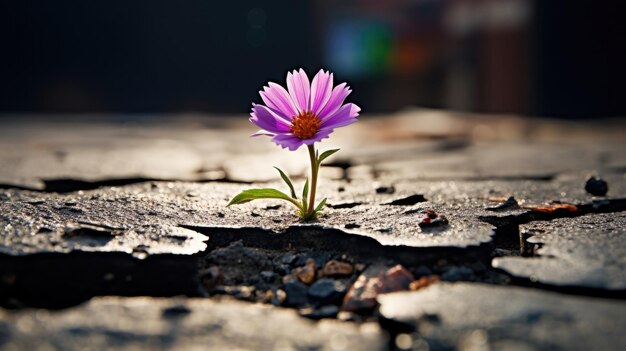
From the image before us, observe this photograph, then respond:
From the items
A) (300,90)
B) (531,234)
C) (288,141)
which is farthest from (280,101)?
(531,234)

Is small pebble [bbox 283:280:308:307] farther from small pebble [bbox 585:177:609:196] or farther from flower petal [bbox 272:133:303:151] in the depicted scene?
small pebble [bbox 585:177:609:196]

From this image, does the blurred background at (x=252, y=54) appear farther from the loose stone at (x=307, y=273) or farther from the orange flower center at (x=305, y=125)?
the loose stone at (x=307, y=273)

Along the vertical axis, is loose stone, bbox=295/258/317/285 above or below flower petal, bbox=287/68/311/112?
below

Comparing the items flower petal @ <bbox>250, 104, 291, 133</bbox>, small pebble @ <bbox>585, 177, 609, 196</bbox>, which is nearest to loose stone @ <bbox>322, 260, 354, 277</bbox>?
flower petal @ <bbox>250, 104, 291, 133</bbox>

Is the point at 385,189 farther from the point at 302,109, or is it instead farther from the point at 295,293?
the point at 295,293

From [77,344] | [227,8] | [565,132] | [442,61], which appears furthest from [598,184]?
[442,61]

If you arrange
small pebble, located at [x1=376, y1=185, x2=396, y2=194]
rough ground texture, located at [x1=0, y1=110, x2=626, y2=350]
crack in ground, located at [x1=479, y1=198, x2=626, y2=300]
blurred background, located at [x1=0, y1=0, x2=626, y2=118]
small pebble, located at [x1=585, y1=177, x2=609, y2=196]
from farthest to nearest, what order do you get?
blurred background, located at [x1=0, y1=0, x2=626, y2=118] < small pebble, located at [x1=376, y1=185, x2=396, y2=194] < small pebble, located at [x1=585, y1=177, x2=609, y2=196] < crack in ground, located at [x1=479, y1=198, x2=626, y2=300] < rough ground texture, located at [x1=0, y1=110, x2=626, y2=350]

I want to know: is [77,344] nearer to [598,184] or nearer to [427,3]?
[598,184]
